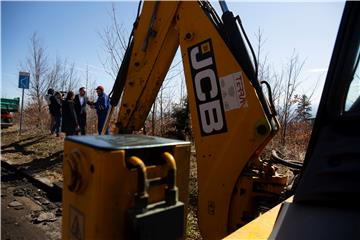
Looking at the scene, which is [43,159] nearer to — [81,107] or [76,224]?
[81,107]

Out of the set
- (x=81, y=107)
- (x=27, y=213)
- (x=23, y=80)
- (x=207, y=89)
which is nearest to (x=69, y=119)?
(x=81, y=107)

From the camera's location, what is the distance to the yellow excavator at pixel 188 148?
1036 mm

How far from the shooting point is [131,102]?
331 centimetres

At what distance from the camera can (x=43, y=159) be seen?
783cm

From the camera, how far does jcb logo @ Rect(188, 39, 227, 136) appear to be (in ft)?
8.59

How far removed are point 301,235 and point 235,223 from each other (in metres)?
1.48

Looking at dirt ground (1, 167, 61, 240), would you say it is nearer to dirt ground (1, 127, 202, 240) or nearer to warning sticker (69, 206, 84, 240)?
dirt ground (1, 127, 202, 240)

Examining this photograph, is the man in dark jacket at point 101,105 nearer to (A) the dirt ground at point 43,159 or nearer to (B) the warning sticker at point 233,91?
(A) the dirt ground at point 43,159

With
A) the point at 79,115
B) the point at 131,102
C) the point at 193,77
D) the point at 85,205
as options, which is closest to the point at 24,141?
the point at 79,115

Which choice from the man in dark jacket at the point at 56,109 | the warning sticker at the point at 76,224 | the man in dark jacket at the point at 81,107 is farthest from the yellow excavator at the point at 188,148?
the man in dark jacket at the point at 56,109

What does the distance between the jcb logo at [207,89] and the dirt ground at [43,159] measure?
1654 millimetres

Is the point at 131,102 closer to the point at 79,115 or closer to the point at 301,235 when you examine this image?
the point at 301,235

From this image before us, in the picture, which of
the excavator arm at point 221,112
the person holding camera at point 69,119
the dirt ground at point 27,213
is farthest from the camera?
the person holding camera at point 69,119

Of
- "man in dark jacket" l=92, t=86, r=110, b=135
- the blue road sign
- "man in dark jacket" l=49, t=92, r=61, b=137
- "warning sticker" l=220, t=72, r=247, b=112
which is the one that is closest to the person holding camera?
"man in dark jacket" l=92, t=86, r=110, b=135
